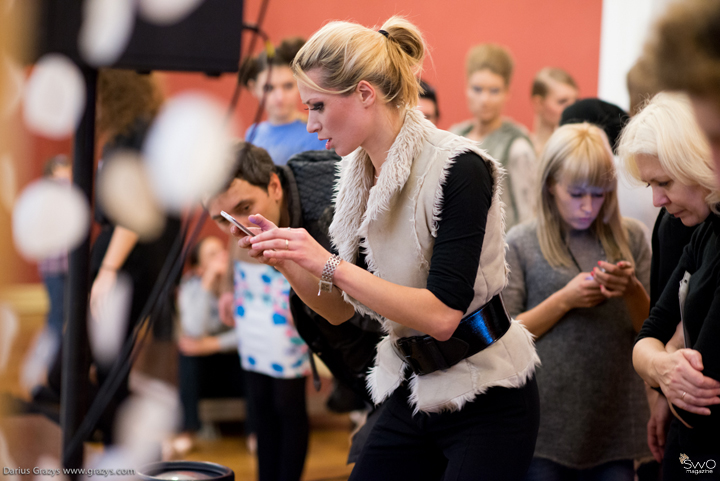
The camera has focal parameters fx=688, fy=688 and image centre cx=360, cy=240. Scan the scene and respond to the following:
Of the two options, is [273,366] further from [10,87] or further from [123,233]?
[10,87]

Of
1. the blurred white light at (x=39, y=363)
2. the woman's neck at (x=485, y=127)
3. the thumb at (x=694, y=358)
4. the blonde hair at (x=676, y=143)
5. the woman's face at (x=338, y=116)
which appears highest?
the woman's face at (x=338, y=116)

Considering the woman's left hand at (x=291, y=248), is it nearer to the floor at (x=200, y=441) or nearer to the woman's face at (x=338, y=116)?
the woman's face at (x=338, y=116)

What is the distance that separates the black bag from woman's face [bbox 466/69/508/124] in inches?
52.0

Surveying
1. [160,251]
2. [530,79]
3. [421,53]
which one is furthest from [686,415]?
[530,79]

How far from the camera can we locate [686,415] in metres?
1.24

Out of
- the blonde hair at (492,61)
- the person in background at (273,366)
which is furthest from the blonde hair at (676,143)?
the blonde hair at (492,61)

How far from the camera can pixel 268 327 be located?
7.79 ft

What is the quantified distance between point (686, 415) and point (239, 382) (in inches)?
102

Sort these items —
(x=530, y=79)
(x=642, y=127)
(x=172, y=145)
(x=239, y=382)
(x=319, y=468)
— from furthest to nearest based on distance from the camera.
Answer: (x=530, y=79) < (x=239, y=382) < (x=172, y=145) < (x=319, y=468) < (x=642, y=127)

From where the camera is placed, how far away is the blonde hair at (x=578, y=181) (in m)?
1.68

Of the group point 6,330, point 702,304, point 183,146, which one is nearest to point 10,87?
point 183,146

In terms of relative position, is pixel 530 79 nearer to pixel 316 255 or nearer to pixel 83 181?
pixel 83 181

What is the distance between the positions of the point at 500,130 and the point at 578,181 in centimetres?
123

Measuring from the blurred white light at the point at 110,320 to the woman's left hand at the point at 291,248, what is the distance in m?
1.40
